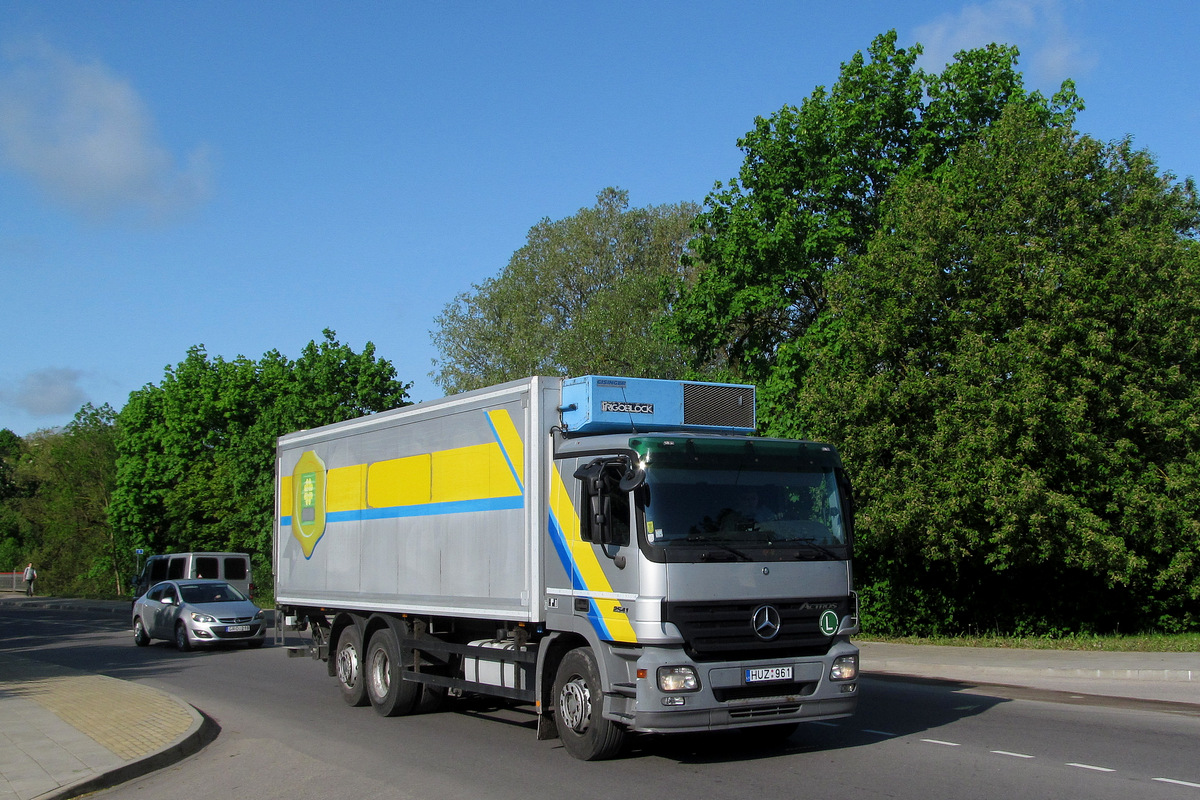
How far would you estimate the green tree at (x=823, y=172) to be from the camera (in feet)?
90.4

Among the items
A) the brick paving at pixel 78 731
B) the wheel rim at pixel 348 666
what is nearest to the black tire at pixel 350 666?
the wheel rim at pixel 348 666

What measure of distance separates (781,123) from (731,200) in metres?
2.47

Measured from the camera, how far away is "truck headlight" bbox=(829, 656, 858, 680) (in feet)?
29.4

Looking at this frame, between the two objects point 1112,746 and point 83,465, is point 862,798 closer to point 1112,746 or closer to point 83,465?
point 1112,746

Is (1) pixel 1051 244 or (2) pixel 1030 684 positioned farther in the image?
(1) pixel 1051 244

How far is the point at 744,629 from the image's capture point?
8.57m

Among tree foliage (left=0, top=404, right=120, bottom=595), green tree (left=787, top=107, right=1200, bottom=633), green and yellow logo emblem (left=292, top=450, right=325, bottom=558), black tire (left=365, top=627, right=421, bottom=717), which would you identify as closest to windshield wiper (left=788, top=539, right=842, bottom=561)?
black tire (left=365, top=627, right=421, bottom=717)

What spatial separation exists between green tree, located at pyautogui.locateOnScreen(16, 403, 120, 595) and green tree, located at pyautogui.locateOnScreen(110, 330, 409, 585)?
5.43 m

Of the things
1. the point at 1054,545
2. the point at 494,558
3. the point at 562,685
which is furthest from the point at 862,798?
the point at 1054,545

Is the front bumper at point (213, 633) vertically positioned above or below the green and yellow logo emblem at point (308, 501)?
below

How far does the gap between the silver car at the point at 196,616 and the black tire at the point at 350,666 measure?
991 cm

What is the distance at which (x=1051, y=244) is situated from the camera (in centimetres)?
2067

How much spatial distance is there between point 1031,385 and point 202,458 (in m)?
42.6

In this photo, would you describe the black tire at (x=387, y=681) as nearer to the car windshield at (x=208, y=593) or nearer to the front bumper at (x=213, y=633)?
the front bumper at (x=213, y=633)
